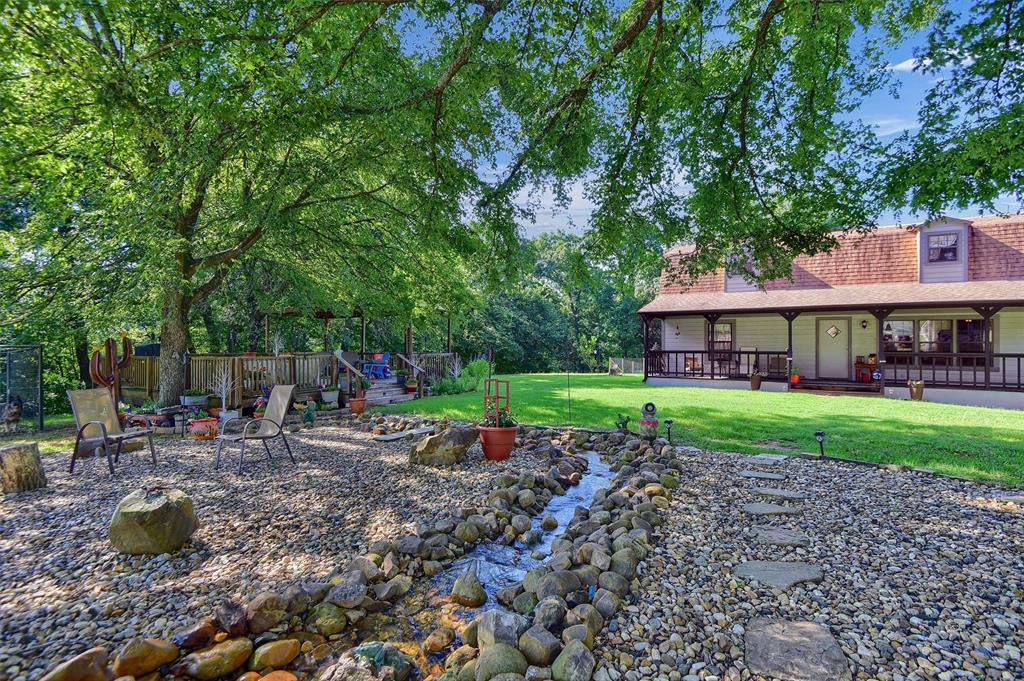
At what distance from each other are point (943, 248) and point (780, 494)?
15262 mm

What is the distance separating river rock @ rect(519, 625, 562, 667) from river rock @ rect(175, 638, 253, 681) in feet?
4.74

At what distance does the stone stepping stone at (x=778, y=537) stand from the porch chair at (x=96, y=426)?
6.90m

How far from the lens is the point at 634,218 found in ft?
21.1

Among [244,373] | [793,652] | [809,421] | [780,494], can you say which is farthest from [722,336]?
[793,652]

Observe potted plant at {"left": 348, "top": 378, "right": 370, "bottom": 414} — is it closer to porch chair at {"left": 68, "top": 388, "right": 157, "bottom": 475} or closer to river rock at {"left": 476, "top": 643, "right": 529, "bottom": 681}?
porch chair at {"left": 68, "top": 388, "right": 157, "bottom": 475}

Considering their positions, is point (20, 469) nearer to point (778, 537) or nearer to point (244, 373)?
point (244, 373)

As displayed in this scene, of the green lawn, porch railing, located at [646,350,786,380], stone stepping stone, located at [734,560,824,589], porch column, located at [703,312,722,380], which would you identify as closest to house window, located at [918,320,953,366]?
porch railing, located at [646,350,786,380]

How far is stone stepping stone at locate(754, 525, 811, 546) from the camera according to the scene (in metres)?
3.76

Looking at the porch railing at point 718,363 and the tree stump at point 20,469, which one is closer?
the tree stump at point 20,469

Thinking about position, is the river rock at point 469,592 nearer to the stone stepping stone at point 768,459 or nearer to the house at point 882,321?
the stone stepping stone at point 768,459

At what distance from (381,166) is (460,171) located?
10.6 feet

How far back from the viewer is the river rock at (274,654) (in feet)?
8.38

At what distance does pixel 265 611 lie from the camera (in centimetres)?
283

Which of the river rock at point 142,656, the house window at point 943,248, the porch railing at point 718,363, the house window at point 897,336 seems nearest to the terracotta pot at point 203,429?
the river rock at point 142,656
